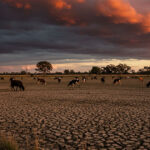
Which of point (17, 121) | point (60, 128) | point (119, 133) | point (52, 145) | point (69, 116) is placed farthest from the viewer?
point (69, 116)

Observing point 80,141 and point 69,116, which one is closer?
point 80,141

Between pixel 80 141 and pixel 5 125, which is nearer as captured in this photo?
pixel 80 141

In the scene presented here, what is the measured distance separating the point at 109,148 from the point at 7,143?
108 inches

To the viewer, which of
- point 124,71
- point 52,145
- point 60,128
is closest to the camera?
point 52,145

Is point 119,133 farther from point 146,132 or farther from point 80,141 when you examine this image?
point 80,141

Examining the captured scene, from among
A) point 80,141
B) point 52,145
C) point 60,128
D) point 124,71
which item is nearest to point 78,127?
point 60,128

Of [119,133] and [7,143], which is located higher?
[7,143]

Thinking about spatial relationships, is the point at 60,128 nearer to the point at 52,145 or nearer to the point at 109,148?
the point at 52,145

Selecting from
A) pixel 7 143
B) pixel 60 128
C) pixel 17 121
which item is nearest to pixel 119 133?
pixel 60 128

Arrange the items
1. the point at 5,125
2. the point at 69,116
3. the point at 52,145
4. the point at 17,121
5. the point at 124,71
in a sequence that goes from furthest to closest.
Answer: the point at 124,71 < the point at 69,116 < the point at 17,121 < the point at 5,125 < the point at 52,145

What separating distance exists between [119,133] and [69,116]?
10.4 ft

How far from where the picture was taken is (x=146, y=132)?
629cm

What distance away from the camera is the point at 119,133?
6219 mm

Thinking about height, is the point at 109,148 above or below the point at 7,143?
below
